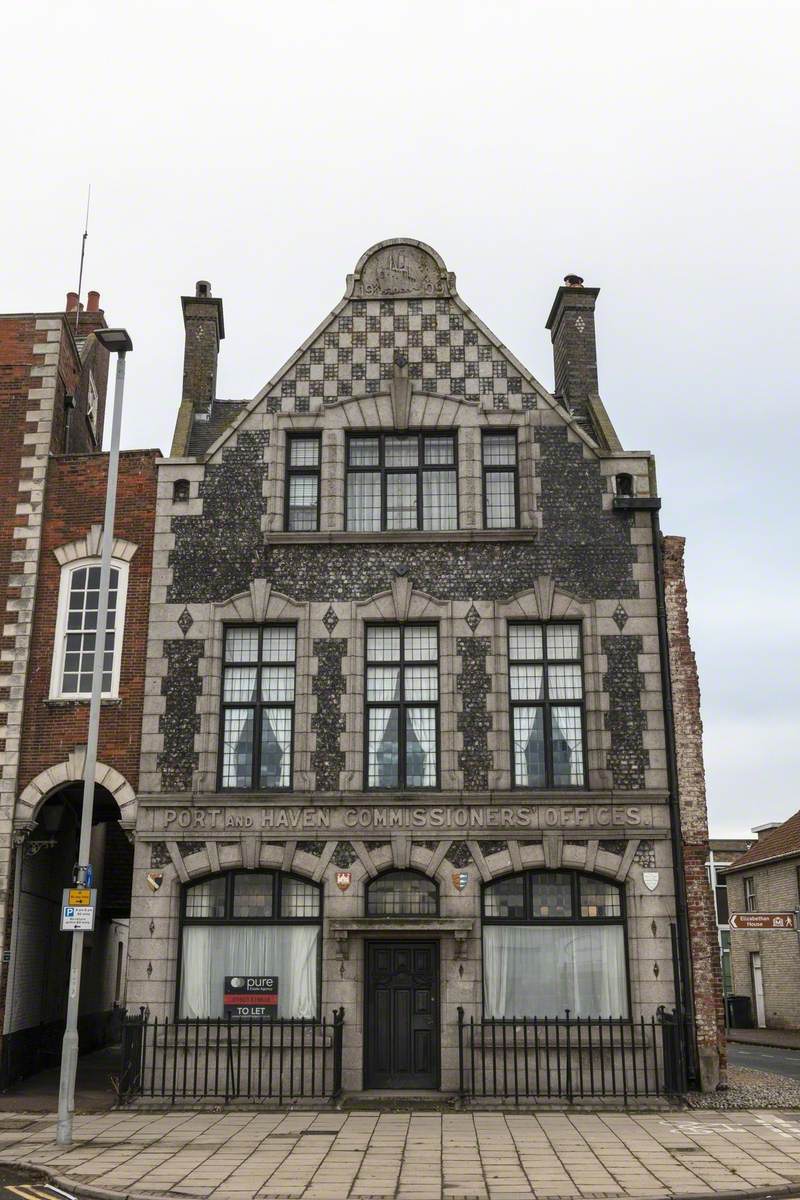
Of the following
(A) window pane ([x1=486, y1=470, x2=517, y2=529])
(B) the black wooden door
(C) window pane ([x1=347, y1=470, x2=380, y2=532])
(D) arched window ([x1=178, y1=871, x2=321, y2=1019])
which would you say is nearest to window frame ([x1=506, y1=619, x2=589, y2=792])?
(A) window pane ([x1=486, y1=470, x2=517, y2=529])

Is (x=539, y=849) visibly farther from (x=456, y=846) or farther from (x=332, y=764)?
(x=332, y=764)

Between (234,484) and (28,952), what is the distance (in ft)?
31.6

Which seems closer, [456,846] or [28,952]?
[456,846]

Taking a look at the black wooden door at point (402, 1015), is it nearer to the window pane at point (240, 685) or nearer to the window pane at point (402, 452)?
the window pane at point (240, 685)

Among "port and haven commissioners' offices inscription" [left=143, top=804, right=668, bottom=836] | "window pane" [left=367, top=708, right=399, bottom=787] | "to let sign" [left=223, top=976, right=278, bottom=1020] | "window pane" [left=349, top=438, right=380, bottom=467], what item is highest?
"window pane" [left=349, top=438, right=380, bottom=467]

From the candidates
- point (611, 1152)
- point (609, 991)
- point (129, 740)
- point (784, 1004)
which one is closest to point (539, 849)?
point (609, 991)

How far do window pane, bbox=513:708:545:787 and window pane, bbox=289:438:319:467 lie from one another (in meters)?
6.27

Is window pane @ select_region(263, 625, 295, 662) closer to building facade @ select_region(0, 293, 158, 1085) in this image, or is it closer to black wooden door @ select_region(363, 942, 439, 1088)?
building facade @ select_region(0, 293, 158, 1085)

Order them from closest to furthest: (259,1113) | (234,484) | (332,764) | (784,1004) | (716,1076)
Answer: (259,1113)
(716,1076)
(332,764)
(234,484)
(784,1004)

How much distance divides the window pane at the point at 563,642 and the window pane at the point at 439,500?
277 cm

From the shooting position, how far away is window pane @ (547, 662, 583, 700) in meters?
19.9

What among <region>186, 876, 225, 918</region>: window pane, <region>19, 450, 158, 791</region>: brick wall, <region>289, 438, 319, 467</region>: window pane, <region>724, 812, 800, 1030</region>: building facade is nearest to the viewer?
<region>186, 876, 225, 918</region>: window pane

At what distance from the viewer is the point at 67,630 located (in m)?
20.6

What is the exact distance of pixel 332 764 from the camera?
19469 millimetres
